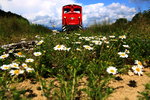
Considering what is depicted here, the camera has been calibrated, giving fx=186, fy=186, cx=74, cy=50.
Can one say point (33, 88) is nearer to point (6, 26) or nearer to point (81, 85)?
point (81, 85)

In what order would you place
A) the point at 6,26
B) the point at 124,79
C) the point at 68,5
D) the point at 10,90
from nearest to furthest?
the point at 10,90 < the point at 124,79 < the point at 6,26 < the point at 68,5

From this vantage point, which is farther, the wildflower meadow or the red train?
the red train

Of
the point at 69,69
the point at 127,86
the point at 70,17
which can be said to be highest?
the point at 70,17

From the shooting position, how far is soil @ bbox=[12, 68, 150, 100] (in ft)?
7.41

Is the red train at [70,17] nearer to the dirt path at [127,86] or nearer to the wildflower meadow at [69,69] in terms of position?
the wildflower meadow at [69,69]

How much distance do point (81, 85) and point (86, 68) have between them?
34 cm

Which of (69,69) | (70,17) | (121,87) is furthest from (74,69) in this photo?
(70,17)

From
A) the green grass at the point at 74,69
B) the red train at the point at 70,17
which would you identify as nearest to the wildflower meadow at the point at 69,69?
the green grass at the point at 74,69

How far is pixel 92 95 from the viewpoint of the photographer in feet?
6.53

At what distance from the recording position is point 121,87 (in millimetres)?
2527

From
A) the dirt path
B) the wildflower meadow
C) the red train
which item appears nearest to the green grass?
the wildflower meadow

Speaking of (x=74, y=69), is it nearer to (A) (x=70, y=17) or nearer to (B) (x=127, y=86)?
(B) (x=127, y=86)

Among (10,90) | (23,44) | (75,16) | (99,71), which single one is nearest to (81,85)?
(99,71)

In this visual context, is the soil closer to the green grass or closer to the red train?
the green grass
